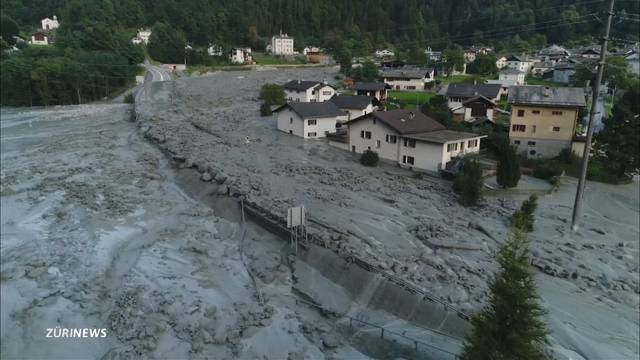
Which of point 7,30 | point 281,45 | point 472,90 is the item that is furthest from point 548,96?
point 281,45

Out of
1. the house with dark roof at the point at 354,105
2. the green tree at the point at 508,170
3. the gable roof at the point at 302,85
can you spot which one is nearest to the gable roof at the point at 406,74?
the gable roof at the point at 302,85

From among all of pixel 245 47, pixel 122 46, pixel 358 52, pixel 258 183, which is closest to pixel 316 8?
pixel 245 47

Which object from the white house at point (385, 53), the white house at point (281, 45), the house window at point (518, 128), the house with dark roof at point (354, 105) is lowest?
the house window at point (518, 128)

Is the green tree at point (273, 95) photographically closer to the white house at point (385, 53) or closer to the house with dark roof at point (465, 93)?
the house with dark roof at point (465, 93)

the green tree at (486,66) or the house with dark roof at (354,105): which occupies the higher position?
the green tree at (486,66)

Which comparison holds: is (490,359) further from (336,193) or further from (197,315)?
(336,193)

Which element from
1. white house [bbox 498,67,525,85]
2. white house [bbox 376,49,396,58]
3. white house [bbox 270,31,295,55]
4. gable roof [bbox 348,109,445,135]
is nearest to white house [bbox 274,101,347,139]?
gable roof [bbox 348,109,445,135]

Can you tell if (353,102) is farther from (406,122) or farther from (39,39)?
(39,39)

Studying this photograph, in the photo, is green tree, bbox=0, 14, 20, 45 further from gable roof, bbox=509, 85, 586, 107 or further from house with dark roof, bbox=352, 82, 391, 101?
gable roof, bbox=509, 85, 586, 107
